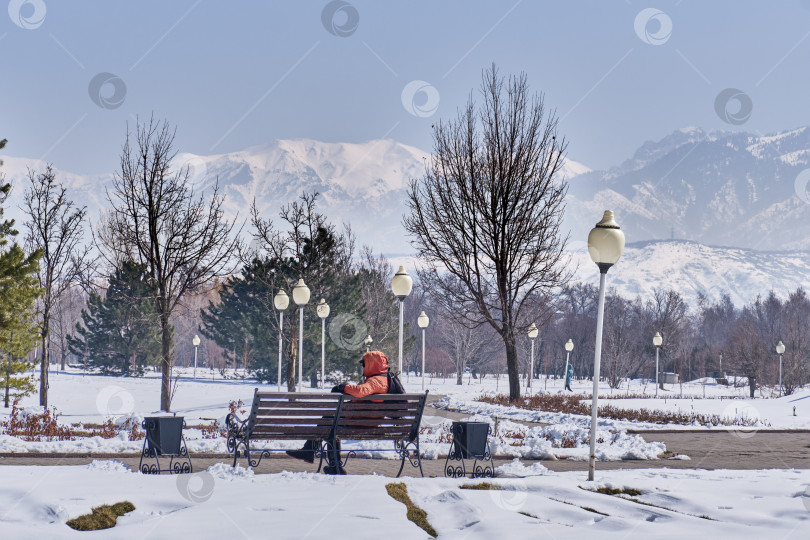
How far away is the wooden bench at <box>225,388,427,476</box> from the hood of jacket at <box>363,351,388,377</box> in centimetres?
40

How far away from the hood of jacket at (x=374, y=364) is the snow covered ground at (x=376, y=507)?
5.70 feet

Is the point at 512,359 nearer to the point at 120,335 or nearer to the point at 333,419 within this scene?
the point at 333,419

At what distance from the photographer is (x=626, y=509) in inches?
256

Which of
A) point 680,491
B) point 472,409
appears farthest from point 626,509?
point 472,409

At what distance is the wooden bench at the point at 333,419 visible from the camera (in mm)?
8797

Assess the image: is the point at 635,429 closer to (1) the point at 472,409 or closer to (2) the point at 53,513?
(1) the point at 472,409

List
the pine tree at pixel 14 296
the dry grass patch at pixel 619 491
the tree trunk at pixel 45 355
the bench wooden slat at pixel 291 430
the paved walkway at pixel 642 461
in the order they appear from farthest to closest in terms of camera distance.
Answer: the tree trunk at pixel 45 355
the pine tree at pixel 14 296
the paved walkway at pixel 642 461
the bench wooden slat at pixel 291 430
the dry grass patch at pixel 619 491

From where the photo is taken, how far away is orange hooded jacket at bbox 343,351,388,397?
911cm

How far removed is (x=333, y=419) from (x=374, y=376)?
0.68m

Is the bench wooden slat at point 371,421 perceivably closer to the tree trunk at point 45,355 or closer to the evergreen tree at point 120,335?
the tree trunk at point 45,355

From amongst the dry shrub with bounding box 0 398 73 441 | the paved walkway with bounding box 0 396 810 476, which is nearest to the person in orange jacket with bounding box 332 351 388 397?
the paved walkway with bounding box 0 396 810 476

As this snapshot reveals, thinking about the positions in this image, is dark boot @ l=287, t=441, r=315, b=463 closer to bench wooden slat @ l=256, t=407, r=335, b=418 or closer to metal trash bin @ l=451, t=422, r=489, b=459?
bench wooden slat @ l=256, t=407, r=335, b=418

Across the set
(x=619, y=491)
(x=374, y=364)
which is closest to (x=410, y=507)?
(x=619, y=491)

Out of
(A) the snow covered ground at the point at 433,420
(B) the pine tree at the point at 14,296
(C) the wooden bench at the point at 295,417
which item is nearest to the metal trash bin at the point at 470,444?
(C) the wooden bench at the point at 295,417
